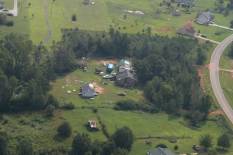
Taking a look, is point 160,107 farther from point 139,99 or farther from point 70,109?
point 70,109

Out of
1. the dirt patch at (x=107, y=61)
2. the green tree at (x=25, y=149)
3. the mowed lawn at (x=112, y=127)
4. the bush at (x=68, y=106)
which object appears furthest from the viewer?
the dirt patch at (x=107, y=61)

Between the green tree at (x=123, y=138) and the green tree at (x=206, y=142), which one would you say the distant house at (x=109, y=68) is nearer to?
the green tree at (x=123, y=138)

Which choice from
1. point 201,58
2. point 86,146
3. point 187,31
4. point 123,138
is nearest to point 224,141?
point 123,138

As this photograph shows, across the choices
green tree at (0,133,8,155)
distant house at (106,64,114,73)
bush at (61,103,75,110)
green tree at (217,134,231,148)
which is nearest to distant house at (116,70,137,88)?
distant house at (106,64,114,73)

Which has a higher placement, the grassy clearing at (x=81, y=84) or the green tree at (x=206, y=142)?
the grassy clearing at (x=81, y=84)

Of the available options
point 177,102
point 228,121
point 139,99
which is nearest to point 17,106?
point 139,99

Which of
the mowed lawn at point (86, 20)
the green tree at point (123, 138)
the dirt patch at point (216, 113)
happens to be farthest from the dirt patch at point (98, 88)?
the dirt patch at point (216, 113)

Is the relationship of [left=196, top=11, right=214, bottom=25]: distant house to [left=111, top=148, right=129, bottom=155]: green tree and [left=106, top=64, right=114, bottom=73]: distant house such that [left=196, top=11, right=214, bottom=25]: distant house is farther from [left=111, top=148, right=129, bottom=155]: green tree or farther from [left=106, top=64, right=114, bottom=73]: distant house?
[left=111, top=148, right=129, bottom=155]: green tree
